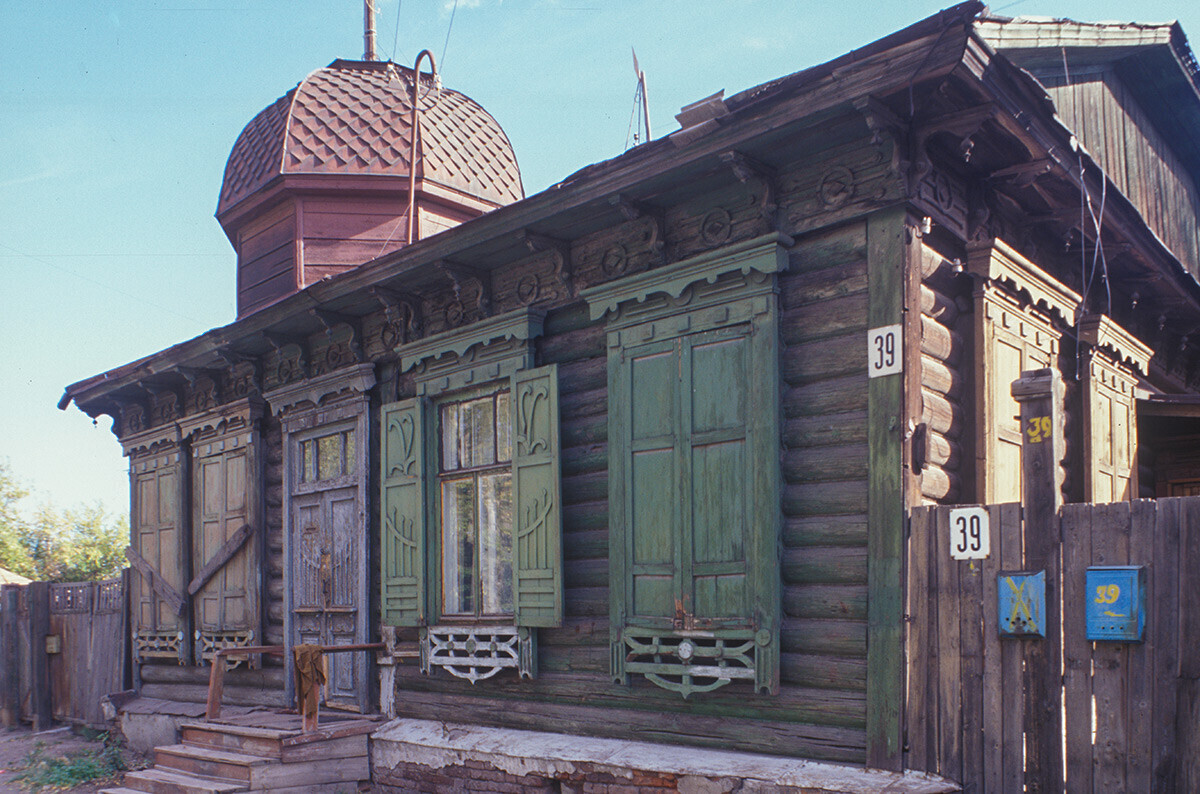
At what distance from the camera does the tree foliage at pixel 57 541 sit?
28.9 metres

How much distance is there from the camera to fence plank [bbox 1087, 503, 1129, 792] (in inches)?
180

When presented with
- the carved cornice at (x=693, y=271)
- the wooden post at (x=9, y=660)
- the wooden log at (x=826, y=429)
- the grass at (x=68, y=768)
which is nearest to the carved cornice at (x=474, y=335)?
the carved cornice at (x=693, y=271)

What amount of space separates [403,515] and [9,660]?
9.05m

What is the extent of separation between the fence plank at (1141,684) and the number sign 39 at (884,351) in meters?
1.34

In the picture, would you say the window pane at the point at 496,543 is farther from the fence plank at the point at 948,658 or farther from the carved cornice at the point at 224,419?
the carved cornice at the point at 224,419

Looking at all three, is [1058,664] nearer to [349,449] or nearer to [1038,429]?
[1038,429]

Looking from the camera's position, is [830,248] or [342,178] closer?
[830,248]

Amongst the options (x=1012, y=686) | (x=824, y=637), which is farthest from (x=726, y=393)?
(x=1012, y=686)

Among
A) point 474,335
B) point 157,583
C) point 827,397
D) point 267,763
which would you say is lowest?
point 267,763

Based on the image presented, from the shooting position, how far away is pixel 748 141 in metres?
5.88

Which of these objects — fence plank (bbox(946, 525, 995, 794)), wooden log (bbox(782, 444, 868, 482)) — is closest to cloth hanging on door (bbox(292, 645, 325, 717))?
wooden log (bbox(782, 444, 868, 482))

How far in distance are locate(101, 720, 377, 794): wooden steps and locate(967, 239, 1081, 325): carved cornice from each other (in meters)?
5.51

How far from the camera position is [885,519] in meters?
5.46

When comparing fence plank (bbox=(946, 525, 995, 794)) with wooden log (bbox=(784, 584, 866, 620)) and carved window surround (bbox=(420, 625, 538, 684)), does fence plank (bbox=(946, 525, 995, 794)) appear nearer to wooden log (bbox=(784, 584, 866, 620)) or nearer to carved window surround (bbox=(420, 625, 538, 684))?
wooden log (bbox=(784, 584, 866, 620))
